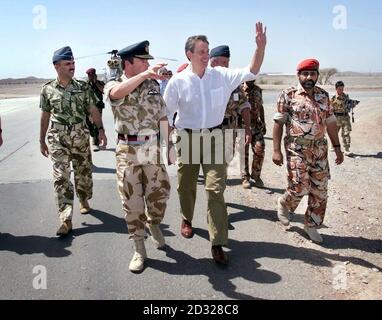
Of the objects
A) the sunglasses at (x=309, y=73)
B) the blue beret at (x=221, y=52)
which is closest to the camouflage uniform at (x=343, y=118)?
the blue beret at (x=221, y=52)

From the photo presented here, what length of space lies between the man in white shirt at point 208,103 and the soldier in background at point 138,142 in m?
0.31

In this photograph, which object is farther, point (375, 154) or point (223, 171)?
point (375, 154)

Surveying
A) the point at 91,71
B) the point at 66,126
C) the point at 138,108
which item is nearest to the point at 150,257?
the point at 138,108

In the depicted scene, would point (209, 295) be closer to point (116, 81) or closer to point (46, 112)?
point (116, 81)

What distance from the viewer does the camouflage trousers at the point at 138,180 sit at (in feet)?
13.1

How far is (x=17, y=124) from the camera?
16828mm

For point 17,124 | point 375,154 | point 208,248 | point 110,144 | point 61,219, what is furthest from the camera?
point 17,124

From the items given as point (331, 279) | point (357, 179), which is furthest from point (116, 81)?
point (357, 179)

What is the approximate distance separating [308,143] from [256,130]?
2.38 metres

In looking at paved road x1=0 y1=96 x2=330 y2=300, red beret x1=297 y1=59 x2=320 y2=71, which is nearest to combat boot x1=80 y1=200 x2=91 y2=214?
paved road x1=0 y1=96 x2=330 y2=300

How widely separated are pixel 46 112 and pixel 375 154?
26.3ft

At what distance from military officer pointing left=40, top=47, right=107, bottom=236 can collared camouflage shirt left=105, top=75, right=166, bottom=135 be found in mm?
1149

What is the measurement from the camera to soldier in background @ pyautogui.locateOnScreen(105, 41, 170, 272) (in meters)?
3.84
